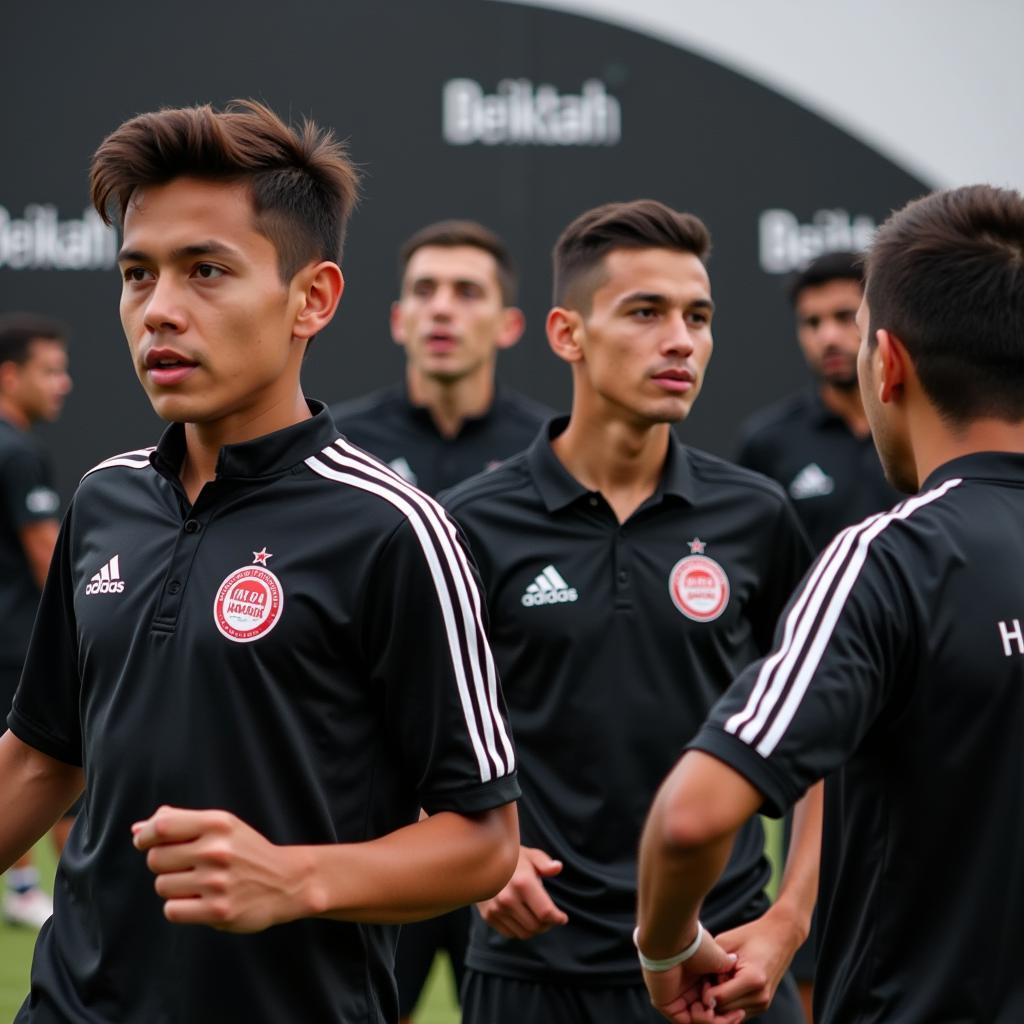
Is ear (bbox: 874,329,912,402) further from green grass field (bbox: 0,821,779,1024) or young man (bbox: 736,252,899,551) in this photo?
young man (bbox: 736,252,899,551)

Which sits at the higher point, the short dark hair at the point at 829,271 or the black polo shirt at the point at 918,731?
the short dark hair at the point at 829,271

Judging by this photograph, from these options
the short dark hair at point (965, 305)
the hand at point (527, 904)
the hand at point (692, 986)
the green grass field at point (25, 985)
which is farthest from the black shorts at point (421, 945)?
the short dark hair at point (965, 305)

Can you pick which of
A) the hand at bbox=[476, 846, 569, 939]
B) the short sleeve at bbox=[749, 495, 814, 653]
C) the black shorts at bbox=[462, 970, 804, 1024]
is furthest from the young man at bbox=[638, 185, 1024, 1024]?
the short sleeve at bbox=[749, 495, 814, 653]

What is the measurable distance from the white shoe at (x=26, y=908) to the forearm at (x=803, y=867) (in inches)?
174

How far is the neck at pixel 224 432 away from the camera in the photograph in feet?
7.57

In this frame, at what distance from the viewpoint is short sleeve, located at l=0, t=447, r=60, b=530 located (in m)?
6.97

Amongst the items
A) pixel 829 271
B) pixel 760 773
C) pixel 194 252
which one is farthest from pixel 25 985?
pixel 760 773

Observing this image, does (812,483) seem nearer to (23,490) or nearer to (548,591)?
(548,591)

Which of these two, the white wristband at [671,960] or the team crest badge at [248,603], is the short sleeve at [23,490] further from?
the white wristband at [671,960]

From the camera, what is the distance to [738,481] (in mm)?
3611

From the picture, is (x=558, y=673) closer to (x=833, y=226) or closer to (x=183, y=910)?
(x=183, y=910)

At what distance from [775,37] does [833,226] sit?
114 cm

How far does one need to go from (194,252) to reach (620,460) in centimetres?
154

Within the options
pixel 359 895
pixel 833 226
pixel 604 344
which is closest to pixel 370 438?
pixel 604 344
